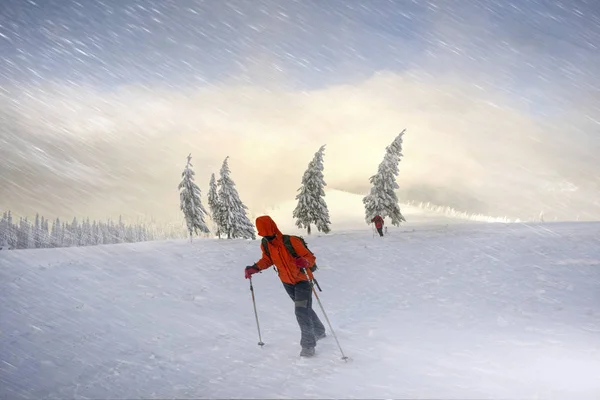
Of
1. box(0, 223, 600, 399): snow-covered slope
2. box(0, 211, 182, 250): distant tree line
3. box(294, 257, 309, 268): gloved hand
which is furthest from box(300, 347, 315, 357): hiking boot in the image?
box(0, 211, 182, 250): distant tree line

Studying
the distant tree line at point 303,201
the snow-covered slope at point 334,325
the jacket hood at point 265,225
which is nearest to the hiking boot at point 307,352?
the snow-covered slope at point 334,325

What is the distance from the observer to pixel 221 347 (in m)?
8.38

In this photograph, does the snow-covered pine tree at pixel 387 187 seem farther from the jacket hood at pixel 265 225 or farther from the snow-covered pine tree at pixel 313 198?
the jacket hood at pixel 265 225

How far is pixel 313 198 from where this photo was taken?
45.0 meters

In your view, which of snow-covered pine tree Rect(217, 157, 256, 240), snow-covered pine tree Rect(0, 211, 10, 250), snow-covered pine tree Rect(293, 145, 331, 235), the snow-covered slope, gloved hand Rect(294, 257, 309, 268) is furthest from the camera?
snow-covered pine tree Rect(0, 211, 10, 250)

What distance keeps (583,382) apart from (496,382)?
1.44 meters

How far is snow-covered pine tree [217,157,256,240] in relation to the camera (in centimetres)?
4756

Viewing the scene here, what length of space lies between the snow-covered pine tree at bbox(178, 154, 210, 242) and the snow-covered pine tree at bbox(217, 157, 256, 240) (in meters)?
3.17

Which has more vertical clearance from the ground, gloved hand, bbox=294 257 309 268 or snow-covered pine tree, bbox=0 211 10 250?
snow-covered pine tree, bbox=0 211 10 250

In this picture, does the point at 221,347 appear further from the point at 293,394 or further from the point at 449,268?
the point at 449,268

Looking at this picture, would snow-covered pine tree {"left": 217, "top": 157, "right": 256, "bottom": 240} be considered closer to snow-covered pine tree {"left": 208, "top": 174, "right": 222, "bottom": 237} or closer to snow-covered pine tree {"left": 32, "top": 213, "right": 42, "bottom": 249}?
snow-covered pine tree {"left": 208, "top": 174, "right": 222, "bottom": 237}

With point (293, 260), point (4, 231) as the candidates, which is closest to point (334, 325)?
point (293, 260)

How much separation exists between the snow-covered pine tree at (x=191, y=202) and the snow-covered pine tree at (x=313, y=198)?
1126 cm

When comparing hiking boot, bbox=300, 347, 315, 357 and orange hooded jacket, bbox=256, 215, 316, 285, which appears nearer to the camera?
hiking boot, bbox=300, 347, 315, 357
